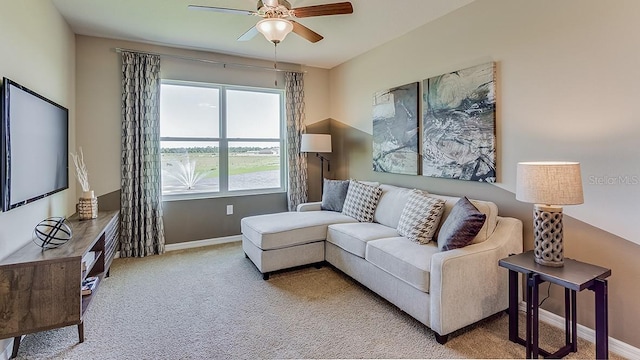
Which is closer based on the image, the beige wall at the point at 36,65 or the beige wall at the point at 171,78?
the beige wall at the point at 36,65

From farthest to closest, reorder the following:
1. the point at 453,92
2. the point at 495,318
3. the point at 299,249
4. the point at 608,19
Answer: the point at 299,249 → the point at 453,92 → the point at 495,318 → the point at 608,19

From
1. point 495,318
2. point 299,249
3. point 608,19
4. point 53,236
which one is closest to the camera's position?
point 608,19

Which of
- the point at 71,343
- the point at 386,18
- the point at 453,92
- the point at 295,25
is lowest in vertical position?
the point at 71,343

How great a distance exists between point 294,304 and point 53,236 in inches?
71.8

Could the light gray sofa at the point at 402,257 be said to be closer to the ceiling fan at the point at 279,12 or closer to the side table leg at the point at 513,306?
the side table leg at the point at 513,306

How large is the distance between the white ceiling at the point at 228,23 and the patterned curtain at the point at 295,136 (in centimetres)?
57

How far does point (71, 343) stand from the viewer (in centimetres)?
214

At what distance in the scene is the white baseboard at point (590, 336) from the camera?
200cm

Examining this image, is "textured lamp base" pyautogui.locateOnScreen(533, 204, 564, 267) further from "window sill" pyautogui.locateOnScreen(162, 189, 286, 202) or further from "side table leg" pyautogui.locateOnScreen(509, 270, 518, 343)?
"window sill" pyautogui.locateOnScreen(162, 189, 286, 202)

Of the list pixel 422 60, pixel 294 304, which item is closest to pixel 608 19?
pixel 422 60

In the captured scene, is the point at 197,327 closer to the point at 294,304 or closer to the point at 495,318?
the point at 294,304

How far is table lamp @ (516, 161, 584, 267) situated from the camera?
1.85 meters

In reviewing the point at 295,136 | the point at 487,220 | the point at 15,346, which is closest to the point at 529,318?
the point at 487,220

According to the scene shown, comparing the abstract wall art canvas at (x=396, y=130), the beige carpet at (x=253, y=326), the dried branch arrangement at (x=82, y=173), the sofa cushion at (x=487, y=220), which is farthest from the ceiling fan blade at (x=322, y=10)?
the dried branch arrangement at (x=82, y=173)
